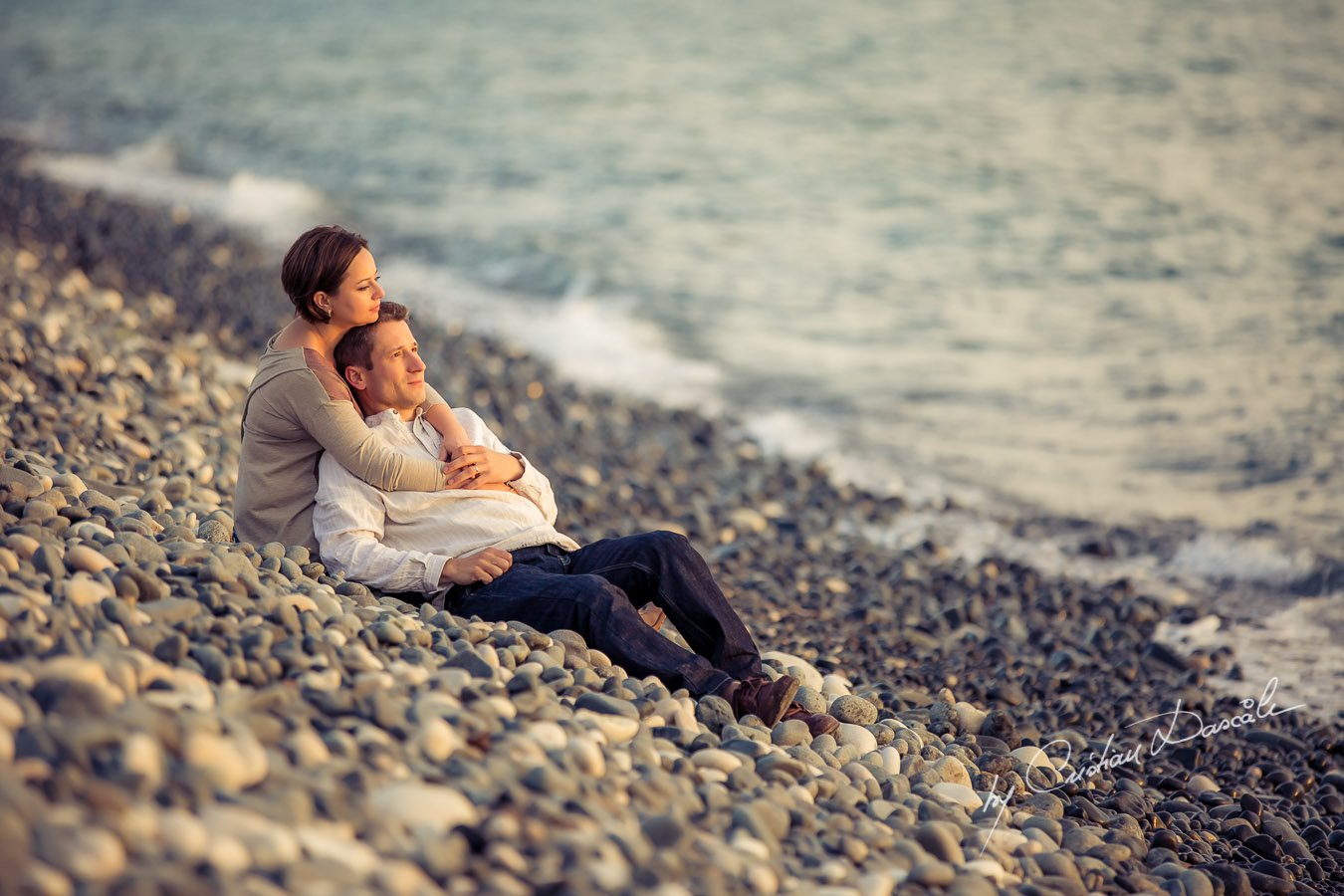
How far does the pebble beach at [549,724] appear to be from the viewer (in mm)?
2523

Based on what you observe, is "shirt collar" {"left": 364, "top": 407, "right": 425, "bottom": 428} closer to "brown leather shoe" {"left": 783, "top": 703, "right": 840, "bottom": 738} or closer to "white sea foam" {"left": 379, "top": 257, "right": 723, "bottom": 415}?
"brown leather shoe" {"left": 783, "top": 703, "right": 840, "bottom": 738}

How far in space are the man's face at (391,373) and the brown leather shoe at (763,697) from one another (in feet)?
5.41

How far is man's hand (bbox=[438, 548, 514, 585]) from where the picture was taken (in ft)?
13.7

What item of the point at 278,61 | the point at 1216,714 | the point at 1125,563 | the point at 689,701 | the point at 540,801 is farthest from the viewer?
the point at 278,61

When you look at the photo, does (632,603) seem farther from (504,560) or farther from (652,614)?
(504,560)

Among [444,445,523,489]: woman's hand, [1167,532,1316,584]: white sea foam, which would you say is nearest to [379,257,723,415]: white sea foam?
[1167,532,1316,584]: white sea foam

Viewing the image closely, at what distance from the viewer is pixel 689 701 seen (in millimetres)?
3838

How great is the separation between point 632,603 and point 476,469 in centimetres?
79

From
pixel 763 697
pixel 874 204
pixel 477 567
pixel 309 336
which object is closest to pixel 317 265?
pixel 309 336

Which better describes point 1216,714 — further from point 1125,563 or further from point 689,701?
point 689,701

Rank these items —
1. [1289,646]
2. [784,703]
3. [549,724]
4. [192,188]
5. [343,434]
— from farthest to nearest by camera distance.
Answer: [192,188], [1289,646], [343,434], [784,703], [549,724]

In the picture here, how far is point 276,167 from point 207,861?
17384 mm

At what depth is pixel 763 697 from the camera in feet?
13.0

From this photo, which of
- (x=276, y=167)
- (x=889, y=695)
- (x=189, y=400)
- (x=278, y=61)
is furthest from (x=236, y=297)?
(x=278, y=61)
